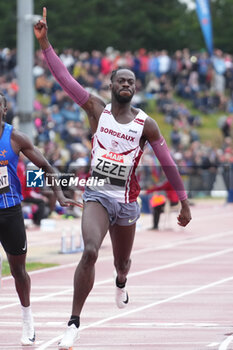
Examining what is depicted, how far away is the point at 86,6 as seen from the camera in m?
70.2

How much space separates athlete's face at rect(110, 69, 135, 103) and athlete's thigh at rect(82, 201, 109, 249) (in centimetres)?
91

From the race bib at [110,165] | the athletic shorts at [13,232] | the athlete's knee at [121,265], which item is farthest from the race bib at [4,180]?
the athlete's knee at [121,265]

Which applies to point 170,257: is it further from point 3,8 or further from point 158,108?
point 3,8

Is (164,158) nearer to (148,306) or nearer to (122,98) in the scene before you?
(122,98)

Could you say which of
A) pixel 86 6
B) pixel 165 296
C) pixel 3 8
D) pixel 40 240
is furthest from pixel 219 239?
pixel 86 6

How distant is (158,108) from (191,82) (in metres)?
2.44

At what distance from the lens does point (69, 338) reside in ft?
28.3

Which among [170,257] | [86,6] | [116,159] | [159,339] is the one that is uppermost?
[116,159]

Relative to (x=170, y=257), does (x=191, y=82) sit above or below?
below

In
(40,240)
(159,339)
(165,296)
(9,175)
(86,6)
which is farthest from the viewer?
(86,6)

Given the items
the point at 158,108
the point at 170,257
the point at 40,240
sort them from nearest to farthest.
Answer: the point at 170,257
the point at 40,240
the point at 158,108

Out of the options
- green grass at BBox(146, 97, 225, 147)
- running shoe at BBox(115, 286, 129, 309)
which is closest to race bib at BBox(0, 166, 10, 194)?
running shoe at BBox(115, 286, 129, 309)

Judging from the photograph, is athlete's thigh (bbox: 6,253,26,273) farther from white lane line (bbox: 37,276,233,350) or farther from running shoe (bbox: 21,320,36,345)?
white lane line (bbox: 37,276,233,350)

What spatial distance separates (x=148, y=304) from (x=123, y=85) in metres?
3.91
